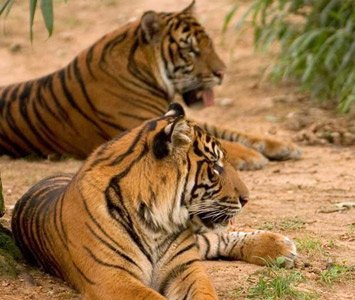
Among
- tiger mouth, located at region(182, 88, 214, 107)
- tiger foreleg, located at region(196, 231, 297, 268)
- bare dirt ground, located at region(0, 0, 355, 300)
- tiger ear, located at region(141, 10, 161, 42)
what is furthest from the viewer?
tiger mouth, located at region(182, 88, 214, 107)

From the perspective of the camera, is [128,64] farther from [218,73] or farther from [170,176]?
[170,176]

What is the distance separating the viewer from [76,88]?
7.52 metres

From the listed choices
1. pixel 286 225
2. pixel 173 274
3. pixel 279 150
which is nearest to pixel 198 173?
pixel 173 274

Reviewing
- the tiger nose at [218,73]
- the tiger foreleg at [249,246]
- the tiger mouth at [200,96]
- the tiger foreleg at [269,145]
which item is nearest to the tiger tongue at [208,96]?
the tiger mouth at [200,96]

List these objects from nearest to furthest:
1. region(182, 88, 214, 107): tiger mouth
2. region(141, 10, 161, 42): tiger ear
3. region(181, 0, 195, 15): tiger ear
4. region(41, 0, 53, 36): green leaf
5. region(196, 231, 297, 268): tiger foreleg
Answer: region(41, 0, 53, 36): green leaf → region(196, 231, 297, 268): tiger foreleg → region(141, 10, 161, 42): tiger ear → region(181, 0, 195, 15): tiger ear → region(182, 88, 214, 107): tiger mouth

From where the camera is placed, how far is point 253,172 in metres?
7.10

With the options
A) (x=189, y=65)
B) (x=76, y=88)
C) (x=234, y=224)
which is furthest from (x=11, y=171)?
(x=234, y=224)

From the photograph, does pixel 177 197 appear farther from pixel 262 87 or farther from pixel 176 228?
pixel 262 87

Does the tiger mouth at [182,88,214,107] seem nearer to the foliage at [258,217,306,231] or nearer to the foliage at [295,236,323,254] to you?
the foliage at [258,217,306,231]

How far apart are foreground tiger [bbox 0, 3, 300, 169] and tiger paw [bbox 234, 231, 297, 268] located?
230cm

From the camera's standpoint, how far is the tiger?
4258 millimetres

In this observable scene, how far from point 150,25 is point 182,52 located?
335 mm

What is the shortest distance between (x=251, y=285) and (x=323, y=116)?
403 centimetres

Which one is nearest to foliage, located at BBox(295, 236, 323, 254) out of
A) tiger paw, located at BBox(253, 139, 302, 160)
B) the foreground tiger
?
the foreground tiger
